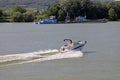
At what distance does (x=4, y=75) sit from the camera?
2378 cm

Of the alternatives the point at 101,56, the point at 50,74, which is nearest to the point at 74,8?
the point at 101,56

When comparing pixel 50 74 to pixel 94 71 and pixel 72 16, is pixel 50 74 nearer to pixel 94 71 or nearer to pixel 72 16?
pixel 94 71

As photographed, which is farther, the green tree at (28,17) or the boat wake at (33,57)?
the green tree at (28,17)

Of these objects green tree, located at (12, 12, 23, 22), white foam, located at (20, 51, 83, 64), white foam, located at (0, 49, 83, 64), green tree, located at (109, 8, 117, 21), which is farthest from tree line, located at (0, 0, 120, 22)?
white foam, located at (0, 49, 83, 64)

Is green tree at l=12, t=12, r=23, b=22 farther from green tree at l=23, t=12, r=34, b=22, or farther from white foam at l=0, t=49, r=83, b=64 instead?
white foam at l=0, t=49, r=83, b=64

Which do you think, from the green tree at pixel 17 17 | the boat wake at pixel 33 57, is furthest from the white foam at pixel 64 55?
the green tree at pixel 17 17

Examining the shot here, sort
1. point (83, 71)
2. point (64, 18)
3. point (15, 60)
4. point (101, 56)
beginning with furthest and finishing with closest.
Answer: point (64, 18) → point (101, 56) → point (15, 60) → point (83, 71)

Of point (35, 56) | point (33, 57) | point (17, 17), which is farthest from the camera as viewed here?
point (17, 17)

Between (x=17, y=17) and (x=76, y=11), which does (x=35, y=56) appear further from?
(x=76, y=11)

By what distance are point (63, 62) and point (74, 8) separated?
115m

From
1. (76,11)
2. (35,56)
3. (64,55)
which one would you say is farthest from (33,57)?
(76,11)

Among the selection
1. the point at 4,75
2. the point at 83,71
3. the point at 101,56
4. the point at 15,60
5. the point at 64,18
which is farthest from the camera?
the point at 64,18

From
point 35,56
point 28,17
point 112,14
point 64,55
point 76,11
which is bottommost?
point 112,14

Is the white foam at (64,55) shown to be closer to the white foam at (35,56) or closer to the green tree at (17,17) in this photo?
the white foam at (35,56)
